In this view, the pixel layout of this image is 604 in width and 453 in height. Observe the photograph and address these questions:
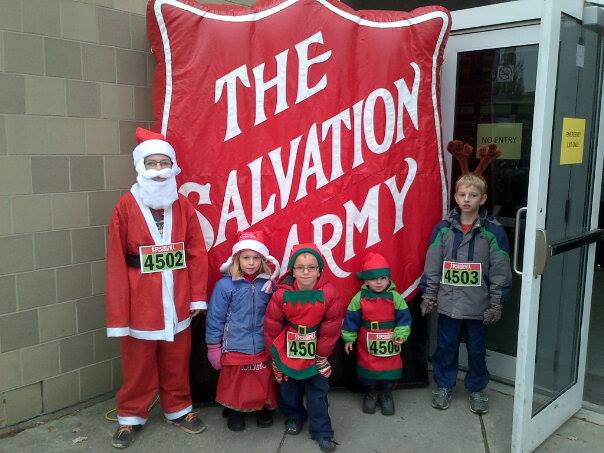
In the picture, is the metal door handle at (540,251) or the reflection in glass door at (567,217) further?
the reflection in glass door at (567,217)

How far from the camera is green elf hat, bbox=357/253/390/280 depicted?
132 inches

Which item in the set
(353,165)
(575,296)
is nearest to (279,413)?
(353,165)

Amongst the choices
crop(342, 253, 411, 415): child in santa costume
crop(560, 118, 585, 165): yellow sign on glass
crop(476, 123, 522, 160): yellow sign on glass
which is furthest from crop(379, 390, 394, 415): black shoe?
crop(476, 123, 522, 160): yellow sign on glass

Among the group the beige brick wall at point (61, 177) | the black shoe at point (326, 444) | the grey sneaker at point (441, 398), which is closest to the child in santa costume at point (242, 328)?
the black shoe at point (326, 444)

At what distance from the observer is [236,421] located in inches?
130

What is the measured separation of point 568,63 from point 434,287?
4.75 feet

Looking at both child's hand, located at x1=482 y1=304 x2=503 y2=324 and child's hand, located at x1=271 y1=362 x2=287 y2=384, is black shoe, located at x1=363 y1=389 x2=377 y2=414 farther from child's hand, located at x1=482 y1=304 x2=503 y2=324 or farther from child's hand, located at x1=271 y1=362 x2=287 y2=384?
child's hand, located at x1=482 y1=304 x2=503 y2=324

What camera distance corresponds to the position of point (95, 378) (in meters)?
3.62

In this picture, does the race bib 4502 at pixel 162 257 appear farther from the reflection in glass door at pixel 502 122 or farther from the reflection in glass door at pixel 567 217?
the reflection in glass door at pixel 502 122

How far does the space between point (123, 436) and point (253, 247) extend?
1.25 metres

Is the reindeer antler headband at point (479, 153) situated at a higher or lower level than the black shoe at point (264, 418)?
higher

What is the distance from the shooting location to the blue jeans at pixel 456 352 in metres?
3.51

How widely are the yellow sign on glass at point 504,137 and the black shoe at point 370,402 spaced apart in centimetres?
183

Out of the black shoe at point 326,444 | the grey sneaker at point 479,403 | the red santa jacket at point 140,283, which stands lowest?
the black shoe at point 326,444
